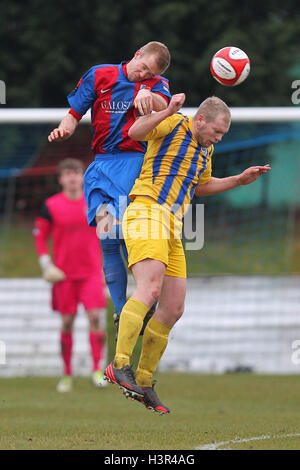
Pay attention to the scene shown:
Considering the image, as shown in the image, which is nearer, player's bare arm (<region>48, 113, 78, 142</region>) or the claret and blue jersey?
→ player's bare arm (<region>48, 113, 78, 142</region>)

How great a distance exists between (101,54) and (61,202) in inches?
761

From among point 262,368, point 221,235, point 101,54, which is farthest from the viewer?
point 101,54

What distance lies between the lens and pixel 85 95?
20.7 ft

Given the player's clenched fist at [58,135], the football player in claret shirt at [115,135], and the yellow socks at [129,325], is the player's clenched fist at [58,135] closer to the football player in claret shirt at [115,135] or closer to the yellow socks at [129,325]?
the football player in claret shirt at [115,135]

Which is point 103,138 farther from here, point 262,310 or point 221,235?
point 221,235

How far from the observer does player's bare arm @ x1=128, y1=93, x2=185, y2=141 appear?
18.4 ft

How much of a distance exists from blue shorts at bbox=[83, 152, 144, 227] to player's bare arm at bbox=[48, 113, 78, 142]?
327 millimetres

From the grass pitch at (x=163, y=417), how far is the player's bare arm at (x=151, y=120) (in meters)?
2.08

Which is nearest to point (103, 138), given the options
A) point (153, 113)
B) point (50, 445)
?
point (153, 113)

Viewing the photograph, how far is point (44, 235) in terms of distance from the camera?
35.8ft

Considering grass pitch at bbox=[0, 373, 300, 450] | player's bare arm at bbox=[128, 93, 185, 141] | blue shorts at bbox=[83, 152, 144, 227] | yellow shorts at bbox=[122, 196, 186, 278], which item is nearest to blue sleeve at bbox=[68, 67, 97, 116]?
blue shorts at bbox=[83, 152, 144, 227]

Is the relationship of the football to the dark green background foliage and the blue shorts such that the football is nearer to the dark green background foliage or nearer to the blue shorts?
the blue shorts

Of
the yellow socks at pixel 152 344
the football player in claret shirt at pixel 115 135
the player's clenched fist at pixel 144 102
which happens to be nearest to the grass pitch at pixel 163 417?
the yellow socks at pixel 152 344
